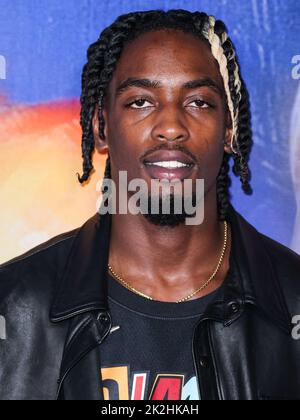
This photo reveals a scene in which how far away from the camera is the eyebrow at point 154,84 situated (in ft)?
8.23

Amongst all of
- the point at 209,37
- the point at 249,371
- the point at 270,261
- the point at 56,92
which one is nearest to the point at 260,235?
the point at 270,261

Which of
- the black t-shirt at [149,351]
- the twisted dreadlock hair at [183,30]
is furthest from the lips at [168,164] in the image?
the black t-shirt at [149,351]

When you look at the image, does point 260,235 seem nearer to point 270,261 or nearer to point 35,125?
point 270,261

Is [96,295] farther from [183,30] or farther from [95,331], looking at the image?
[183,30]

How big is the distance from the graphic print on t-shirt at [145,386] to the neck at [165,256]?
0.31m

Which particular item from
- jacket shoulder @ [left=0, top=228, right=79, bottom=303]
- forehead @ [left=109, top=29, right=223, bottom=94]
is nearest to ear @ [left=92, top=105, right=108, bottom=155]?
forehead @ [left=109, top=29, right=223, bottom=94]

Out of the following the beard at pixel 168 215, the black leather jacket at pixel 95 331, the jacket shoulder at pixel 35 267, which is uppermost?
the beard at pixel 168 215

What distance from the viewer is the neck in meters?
2.61

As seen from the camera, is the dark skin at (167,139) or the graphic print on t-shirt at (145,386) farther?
the dark skin at (167,139)

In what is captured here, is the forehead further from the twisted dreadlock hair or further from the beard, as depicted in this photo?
the beard

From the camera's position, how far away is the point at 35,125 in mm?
2900

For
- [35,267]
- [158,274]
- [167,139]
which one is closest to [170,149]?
[167,139]

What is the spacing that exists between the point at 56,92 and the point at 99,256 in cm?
75

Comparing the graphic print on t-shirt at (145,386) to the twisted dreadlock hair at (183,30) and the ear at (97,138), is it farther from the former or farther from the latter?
the ear at (97,138)
